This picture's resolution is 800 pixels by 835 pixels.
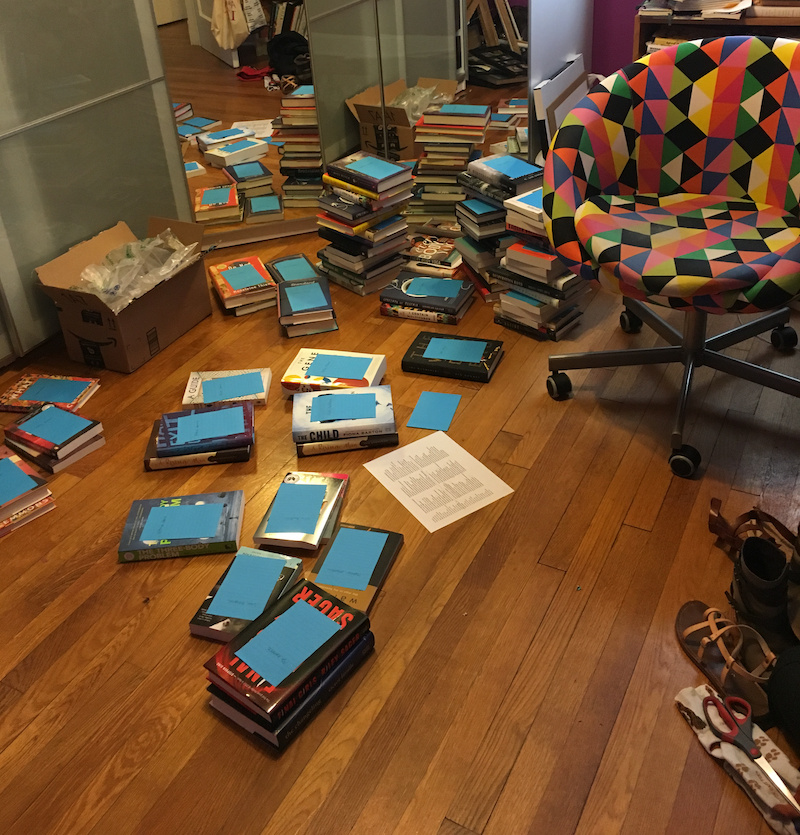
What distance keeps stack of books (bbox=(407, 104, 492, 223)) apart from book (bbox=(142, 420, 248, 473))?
4.87 ft

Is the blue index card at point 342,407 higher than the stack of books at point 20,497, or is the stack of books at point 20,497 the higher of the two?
the blue index card at point 342,407

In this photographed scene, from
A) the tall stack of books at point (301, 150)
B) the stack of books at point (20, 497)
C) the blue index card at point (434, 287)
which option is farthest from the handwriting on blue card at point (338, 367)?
the tall stack of books at point (301, 150)

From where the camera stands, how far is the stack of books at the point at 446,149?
124 inches

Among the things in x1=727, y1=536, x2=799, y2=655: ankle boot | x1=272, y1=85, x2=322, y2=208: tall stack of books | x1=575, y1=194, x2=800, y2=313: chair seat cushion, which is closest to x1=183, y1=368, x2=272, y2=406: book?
x1=575, y1=194, x2=800, y2=313: chair seat cushion

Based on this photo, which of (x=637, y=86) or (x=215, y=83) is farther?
(x=215, y=83)

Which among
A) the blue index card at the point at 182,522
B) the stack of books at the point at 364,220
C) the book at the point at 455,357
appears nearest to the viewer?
the blue index card at the point at 182,522

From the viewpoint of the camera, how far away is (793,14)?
2.90 metres

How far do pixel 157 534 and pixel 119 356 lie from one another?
0.86 m

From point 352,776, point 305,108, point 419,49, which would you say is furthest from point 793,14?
point 352,776

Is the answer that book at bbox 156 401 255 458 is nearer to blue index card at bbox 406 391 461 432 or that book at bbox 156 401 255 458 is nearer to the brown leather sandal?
blue index card at bbox 406 391 461 432

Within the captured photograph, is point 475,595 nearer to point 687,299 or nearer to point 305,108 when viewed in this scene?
point 687,299

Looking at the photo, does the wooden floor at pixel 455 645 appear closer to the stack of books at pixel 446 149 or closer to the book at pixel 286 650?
the book at pixel 286 650

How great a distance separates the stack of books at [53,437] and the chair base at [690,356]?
1300 mm

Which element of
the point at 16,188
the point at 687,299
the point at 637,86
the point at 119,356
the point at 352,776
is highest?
the point at 637,86
